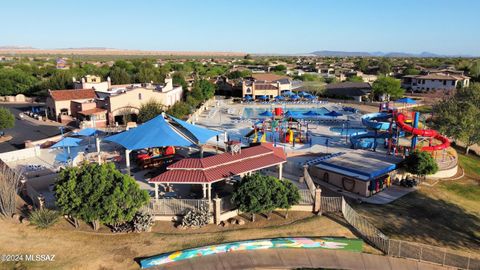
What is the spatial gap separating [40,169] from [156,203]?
45.2 ft

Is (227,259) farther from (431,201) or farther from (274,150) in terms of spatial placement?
(431,201)

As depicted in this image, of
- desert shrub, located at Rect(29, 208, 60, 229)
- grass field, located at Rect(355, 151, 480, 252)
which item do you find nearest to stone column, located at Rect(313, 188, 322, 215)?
grass field, located at Rect(355, 151, 480, 252)

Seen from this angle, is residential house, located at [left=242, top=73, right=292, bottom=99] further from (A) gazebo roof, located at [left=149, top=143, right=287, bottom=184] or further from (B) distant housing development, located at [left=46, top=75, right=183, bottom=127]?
(A) gazebo roof, located at [left=149, top=143, right=287, bottom=184]

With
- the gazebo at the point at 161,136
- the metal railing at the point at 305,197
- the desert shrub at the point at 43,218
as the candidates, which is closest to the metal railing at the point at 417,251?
the metal railing at the point at 305,197

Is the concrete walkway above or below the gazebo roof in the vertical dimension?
below

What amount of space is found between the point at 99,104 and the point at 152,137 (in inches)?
1079

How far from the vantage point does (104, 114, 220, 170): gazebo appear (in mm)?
27672

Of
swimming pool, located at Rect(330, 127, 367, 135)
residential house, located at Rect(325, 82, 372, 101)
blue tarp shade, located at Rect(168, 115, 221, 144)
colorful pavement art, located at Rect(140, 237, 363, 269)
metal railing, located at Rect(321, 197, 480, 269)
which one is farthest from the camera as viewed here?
residential house, located at Rect(325, 82, 372, 101)

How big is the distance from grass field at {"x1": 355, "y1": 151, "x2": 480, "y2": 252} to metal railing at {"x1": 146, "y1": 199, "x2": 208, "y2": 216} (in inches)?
428

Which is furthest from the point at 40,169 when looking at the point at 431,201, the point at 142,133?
the point at 431,201

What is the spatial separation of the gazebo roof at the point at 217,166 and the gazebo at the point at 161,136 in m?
4.97

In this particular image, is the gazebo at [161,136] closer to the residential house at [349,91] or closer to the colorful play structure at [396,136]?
the colorful play structure at [396,136]

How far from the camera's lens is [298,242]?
18.6 m

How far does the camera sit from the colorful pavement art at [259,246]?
17.0 metres
